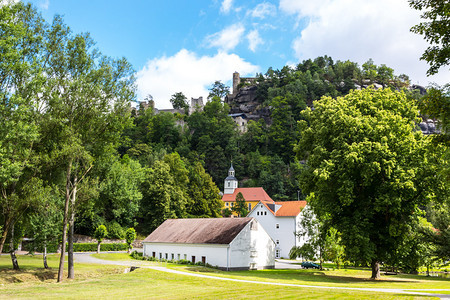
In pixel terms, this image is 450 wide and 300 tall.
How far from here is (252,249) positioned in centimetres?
4116

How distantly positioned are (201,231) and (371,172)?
943 inches

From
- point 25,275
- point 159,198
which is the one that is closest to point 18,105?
point 25,275

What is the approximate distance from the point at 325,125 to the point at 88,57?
19.9 meters

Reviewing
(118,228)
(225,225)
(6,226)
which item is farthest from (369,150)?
(118,228)

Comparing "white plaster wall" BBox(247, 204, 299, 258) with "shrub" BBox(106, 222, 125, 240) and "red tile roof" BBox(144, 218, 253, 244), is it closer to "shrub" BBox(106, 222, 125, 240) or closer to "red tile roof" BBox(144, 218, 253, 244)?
"red tile roof" BBox(144, 218, 253, 244)

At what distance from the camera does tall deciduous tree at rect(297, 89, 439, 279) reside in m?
27.3

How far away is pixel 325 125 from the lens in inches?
1252

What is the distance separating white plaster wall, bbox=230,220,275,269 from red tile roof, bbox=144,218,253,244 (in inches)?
31.0

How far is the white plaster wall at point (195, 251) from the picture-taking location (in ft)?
131

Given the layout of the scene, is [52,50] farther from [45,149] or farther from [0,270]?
[0,270]

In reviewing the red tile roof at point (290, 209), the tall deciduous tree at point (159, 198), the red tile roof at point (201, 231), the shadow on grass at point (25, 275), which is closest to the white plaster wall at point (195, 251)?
the red tile roof at point (201, 231)

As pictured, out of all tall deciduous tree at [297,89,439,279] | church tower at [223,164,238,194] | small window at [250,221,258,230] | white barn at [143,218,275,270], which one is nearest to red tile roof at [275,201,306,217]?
white barn at [143,218,275,270]

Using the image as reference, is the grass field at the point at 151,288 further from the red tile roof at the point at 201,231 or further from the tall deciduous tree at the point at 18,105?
the red tile roof at the point at 201,231

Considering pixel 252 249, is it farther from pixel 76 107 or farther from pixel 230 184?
pixel 230 184
